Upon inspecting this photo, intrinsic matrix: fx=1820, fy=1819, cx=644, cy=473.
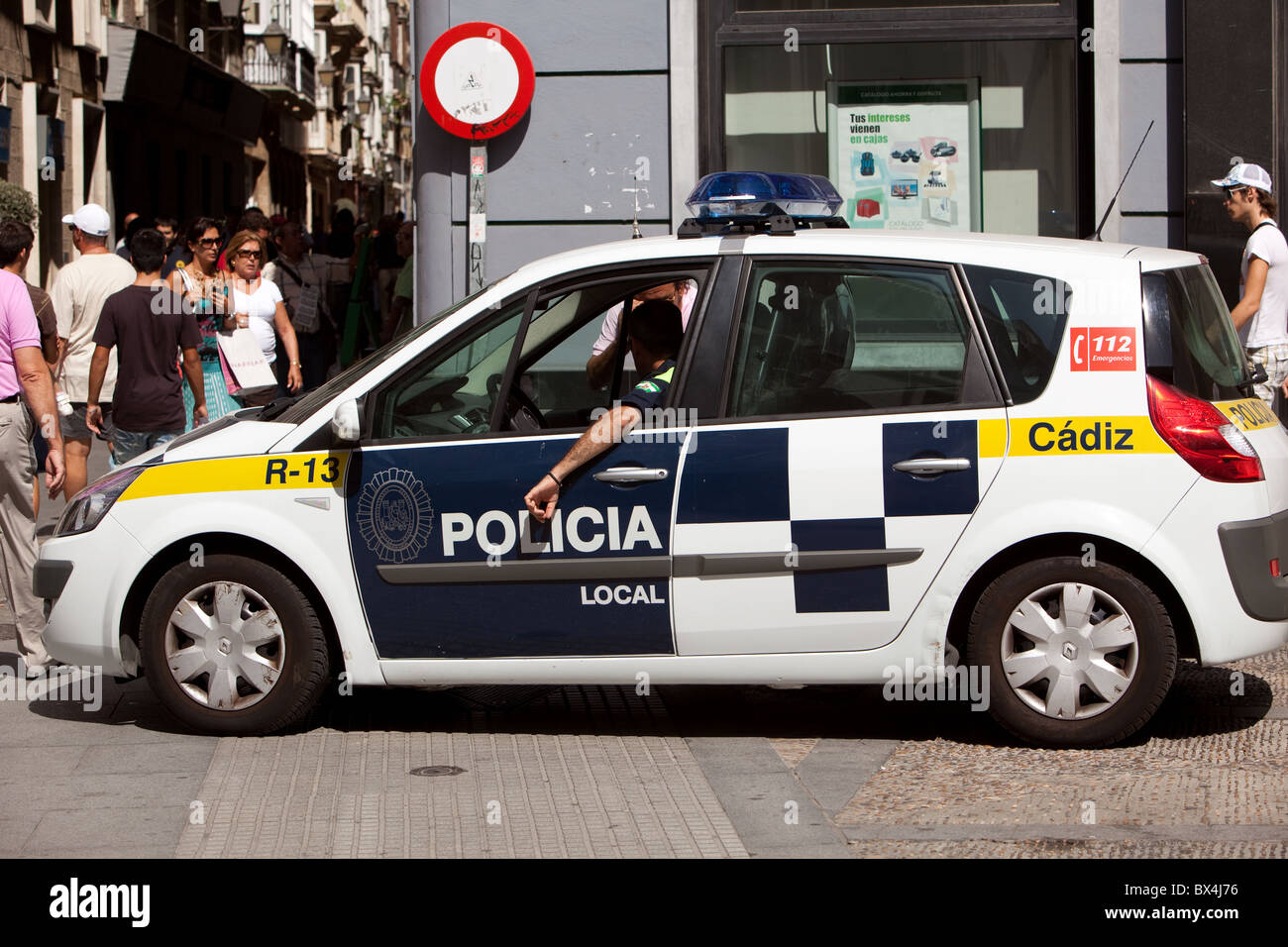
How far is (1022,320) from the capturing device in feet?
18.9

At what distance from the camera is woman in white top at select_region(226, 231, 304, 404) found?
410 inches

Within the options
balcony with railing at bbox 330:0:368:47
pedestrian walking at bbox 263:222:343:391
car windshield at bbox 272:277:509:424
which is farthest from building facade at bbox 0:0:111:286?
balcony with railing at bbox 330:0:368:47

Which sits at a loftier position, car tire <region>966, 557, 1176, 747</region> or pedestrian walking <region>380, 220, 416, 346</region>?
pedestrian walking <region>380, 220, 416, 346</region>

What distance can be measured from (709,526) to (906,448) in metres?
0.66

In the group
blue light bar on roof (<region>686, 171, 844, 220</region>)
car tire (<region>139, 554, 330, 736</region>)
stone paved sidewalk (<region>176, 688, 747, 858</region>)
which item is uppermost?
blue light bar on roof (<region>686, 171, 844, 220</region>)

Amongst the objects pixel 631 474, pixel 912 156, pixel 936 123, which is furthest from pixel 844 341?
pixel 936 123

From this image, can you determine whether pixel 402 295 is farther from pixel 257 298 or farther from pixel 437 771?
pixel 437 771

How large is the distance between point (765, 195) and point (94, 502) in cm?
263

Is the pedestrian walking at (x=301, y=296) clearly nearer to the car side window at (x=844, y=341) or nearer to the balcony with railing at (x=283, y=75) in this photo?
the car side window at (x=844, y=341)

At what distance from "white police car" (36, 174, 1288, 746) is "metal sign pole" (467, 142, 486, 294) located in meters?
5.12

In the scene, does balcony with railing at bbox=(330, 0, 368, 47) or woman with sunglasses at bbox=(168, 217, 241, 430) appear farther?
balcony with railing at bbox=(330, 0, 368, 47)

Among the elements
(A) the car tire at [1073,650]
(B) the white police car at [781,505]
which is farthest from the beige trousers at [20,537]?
(A) the car tire at [1073,650]

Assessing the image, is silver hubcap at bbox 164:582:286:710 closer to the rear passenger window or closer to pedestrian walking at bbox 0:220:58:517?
pedestrian walking at bbox 0:220:58:517
